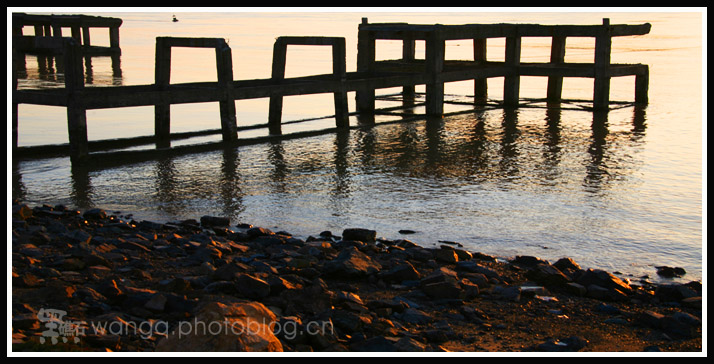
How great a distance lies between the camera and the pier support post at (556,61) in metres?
24.5

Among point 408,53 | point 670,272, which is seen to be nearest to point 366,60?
point 408,53

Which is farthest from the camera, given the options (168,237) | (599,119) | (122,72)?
(122,72)

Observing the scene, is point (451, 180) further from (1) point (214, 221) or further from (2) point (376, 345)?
(2) point (376, 345)

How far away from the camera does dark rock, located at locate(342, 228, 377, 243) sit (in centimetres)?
952

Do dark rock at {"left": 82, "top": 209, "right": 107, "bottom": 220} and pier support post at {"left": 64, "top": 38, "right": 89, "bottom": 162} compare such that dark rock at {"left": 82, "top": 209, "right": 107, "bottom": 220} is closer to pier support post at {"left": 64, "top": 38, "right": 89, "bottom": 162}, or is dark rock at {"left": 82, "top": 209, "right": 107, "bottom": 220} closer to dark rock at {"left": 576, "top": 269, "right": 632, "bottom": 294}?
pier support post at {"left": 64, "top": 38, "right": 89, "bottom": 162}

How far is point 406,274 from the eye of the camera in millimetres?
7773

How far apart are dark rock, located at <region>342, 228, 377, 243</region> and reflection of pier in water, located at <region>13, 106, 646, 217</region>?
1718 millimetres

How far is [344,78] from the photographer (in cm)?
1889

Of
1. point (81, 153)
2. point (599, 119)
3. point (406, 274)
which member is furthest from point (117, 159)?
point (599, 119)

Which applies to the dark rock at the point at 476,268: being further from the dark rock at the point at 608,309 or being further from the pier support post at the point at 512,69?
the pier support post at the point at 512,69

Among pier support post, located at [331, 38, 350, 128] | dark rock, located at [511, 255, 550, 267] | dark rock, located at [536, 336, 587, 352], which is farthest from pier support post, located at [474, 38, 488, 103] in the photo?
dark rock, located at [536, 336, 587, 352]

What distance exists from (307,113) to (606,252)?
556 inches

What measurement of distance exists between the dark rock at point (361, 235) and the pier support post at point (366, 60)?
1310cm

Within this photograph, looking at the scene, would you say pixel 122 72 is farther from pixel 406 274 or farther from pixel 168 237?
pixel 406 274
